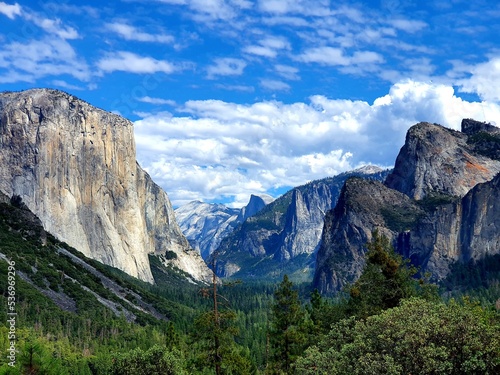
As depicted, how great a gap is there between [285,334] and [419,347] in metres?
31.0

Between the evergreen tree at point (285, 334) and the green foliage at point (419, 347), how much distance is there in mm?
24166

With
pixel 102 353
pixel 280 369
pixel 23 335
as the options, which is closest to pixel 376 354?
pixel 280 369

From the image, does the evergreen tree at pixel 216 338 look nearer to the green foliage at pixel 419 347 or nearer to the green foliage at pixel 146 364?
the green foliage at pixel 146 364

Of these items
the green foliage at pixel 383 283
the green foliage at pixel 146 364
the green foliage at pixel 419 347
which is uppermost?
the green foliage at pixel 383 283

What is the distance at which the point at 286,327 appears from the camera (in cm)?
6538

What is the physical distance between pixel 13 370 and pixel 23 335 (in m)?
84.7

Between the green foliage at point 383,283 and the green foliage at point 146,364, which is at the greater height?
the green foliage at point 383,283

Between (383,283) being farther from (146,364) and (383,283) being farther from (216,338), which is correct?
(146,364)

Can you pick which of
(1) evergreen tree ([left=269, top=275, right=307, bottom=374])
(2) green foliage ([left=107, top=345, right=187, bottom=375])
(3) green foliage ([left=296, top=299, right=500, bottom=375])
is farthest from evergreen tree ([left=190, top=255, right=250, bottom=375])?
(1) evergreen tree ([left=269, top=275, right=307, bottom=374])

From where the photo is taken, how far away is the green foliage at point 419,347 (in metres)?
33.8

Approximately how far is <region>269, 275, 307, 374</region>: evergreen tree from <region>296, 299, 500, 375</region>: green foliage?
2417 cm

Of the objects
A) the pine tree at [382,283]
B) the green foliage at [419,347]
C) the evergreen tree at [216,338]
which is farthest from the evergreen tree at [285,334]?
the green foliage at [419,347]

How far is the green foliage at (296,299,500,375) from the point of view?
111 ft

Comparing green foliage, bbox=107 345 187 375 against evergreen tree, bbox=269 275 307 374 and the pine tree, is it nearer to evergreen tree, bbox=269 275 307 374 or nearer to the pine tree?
the pine tree
